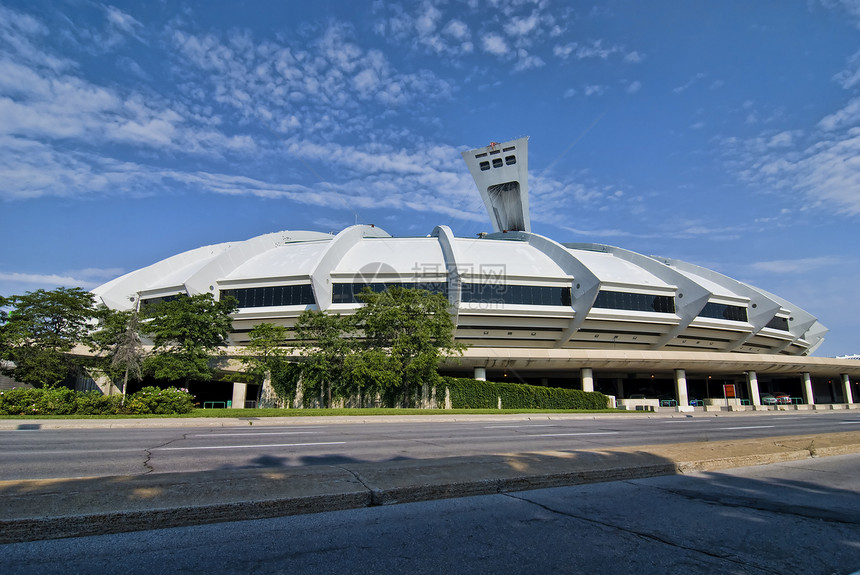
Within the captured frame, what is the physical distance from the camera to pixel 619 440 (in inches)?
510

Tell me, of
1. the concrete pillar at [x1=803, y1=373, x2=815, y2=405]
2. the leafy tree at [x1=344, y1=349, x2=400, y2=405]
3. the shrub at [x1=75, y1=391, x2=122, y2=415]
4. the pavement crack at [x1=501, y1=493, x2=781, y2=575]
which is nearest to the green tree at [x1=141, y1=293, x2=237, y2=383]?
the leafy tree at [x1=344, y1=349, x2=400, y2=405]

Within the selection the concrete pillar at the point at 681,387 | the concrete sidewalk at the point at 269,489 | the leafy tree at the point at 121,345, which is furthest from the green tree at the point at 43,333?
the concrete pillar at the point at 681,387

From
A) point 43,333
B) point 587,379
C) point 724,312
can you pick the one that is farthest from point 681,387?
point 43,333

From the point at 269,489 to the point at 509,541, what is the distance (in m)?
2.48

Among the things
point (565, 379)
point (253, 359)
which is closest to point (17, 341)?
point (253, 359)

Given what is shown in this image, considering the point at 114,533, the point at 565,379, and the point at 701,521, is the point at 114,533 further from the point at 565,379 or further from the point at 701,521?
the point at 565,379

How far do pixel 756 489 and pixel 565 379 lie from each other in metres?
48.9

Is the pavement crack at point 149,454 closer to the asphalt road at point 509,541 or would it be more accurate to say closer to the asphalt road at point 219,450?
the asphalt road at point 219,450

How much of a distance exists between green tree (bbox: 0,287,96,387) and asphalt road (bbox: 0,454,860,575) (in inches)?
Result: 1379

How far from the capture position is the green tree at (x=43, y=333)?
31.2 meters

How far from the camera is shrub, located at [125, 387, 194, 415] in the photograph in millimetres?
21422

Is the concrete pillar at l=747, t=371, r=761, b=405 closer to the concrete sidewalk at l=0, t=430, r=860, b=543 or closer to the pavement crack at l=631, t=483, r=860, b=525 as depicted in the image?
the concrete sidewalk at l=0, t=430, r=860, b=543

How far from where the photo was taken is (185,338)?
33.4 m

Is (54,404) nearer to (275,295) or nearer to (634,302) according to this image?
(275,295)
